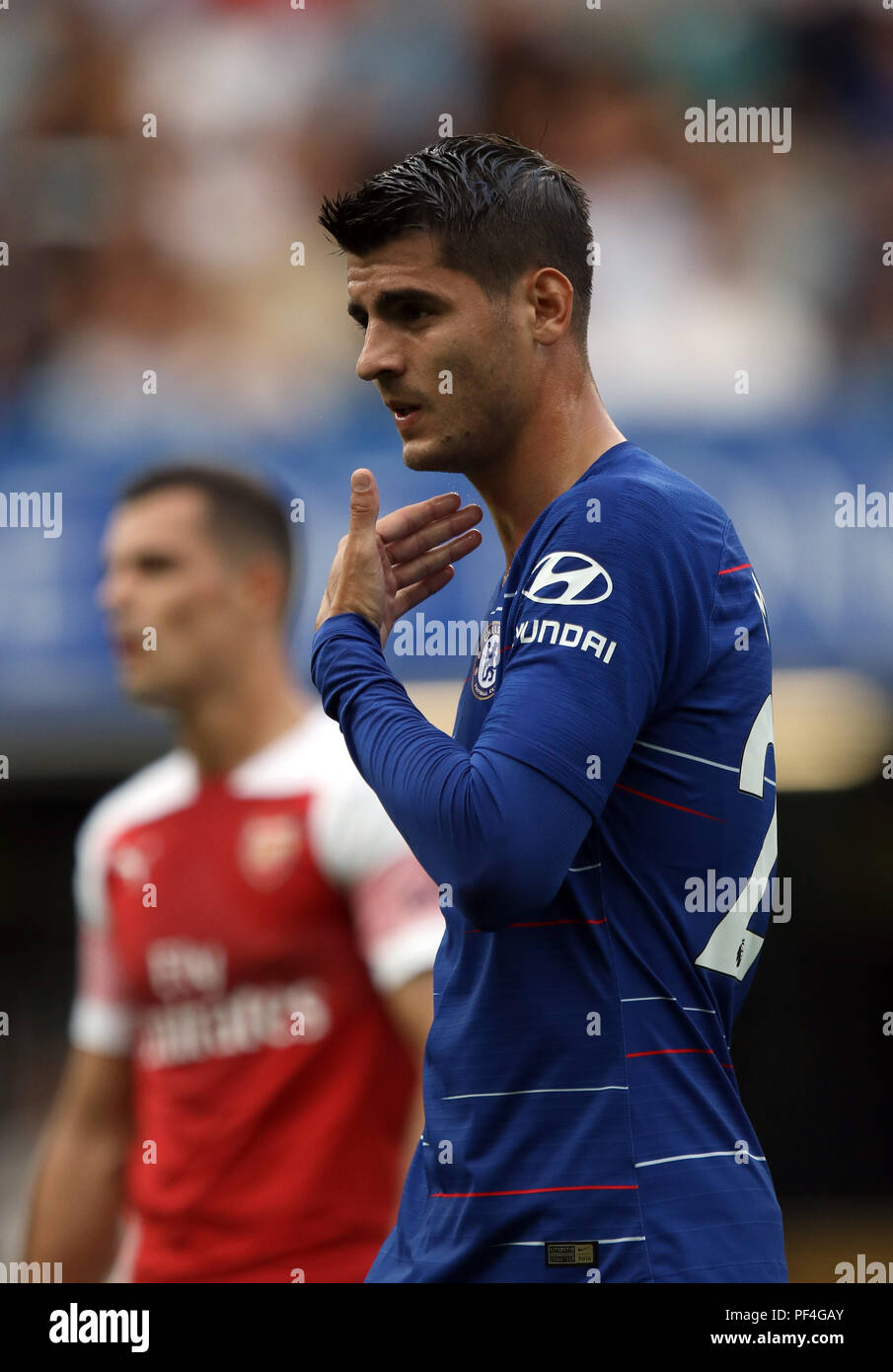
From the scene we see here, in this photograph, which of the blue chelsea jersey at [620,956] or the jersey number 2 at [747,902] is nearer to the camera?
the blue chelsea jersey at [620,956]

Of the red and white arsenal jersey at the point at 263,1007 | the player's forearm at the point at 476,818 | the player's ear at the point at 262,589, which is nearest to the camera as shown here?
the player's forearm at the point at 476,818

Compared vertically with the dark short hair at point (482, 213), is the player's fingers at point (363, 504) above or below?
below

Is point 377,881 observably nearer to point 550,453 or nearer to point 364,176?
point 550,453

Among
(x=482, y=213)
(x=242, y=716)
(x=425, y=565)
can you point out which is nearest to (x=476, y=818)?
(x=425, y=565)

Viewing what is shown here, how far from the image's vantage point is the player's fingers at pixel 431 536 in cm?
179

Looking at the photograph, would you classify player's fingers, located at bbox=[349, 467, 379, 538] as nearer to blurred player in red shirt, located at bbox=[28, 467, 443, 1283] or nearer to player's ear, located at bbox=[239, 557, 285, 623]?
blurred player in red shirt, located at bbox=[28, 467, 443, 1283]

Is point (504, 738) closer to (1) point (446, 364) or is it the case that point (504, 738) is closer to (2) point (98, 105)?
(1) point (446, 364)

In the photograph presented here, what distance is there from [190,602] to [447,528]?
2124 millimetres

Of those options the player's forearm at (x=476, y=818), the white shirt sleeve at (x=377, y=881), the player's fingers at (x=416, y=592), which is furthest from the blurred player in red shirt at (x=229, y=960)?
the player's forearm at (x=476, y=818)

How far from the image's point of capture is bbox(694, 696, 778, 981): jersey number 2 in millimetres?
1595

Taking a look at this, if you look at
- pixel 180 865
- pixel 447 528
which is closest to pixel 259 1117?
pixel 180 865

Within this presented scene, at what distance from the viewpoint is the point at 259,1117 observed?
3195 mm

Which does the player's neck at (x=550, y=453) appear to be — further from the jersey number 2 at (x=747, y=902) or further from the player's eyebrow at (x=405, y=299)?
the jersey number 2 at (x=747, y=902)

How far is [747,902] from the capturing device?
1611 mm
